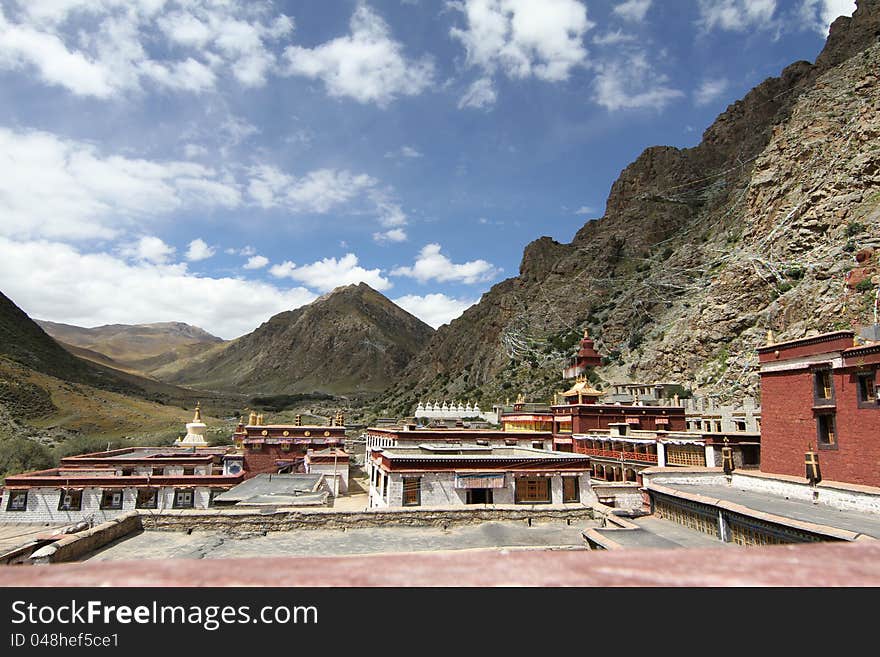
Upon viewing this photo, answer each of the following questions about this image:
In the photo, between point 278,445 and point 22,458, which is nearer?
point 278,445

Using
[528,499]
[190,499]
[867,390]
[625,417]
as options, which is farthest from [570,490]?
[625,417]

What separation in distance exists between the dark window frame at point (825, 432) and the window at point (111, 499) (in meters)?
33.0

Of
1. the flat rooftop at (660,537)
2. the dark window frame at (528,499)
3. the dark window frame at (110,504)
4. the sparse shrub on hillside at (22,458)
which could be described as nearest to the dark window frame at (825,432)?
the flat rooftop at (660,537)

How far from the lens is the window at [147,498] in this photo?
90.2ft

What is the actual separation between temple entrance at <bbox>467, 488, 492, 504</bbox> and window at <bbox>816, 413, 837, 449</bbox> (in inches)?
535

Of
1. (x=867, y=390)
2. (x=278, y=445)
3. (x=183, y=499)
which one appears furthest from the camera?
(x=278, y=445)

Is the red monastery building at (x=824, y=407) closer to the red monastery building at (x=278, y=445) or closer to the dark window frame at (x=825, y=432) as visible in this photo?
the dark window frame at (x=825, y=432)

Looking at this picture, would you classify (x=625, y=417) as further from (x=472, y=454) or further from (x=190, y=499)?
(x=190, y=499)

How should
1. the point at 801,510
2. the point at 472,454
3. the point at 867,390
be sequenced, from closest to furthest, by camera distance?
the point at 801,510
the point at 867,390
the point at 472,454

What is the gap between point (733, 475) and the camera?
2439cm

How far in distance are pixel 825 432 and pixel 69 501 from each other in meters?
35.4

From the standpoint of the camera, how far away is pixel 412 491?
22.7m

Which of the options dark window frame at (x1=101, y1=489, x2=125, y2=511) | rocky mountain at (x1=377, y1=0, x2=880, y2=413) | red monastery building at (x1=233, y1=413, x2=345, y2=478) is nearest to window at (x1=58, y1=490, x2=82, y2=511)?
dark window frame at (x1=101, y1=489, x2=125, y2=511)
